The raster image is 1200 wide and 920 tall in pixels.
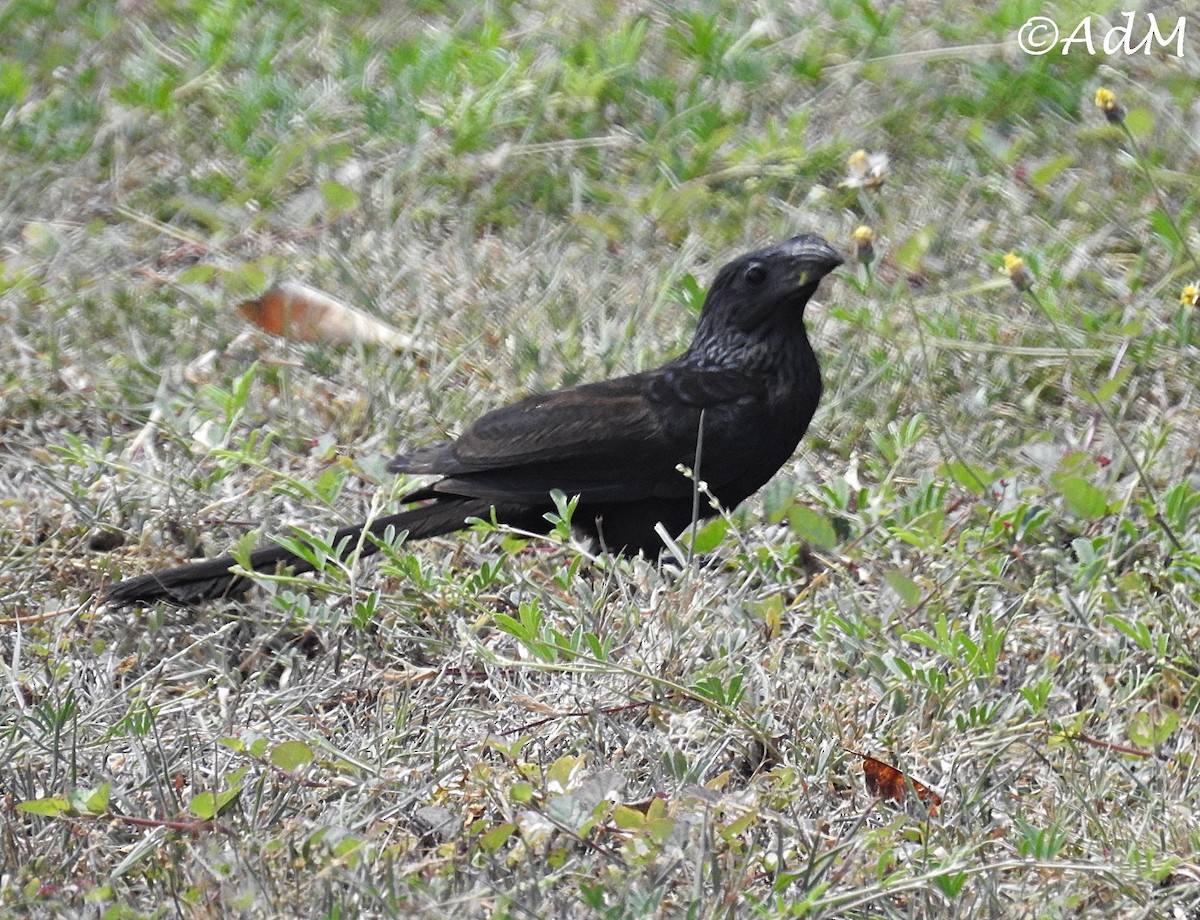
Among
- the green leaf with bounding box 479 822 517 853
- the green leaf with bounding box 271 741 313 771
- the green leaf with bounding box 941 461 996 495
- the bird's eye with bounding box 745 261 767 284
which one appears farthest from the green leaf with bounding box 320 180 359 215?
the green leaf with bounding box 479 822 517 853

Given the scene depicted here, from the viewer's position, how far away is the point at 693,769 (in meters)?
3.00

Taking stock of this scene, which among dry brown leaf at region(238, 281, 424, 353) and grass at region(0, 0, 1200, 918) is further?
dry brown leaf at region(238, 281, 424, 353)

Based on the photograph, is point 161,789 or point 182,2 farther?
point 182,2

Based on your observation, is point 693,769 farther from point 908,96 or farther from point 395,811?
point 908,96

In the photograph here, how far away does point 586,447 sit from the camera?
13.1ft

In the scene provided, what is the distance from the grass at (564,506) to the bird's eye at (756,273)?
1.25 feet

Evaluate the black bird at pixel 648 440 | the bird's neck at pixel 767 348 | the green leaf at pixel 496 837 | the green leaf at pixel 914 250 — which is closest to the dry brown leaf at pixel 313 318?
the black bird at pixel 648 440

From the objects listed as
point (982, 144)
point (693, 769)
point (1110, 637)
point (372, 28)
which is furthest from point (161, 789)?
point (372, 28)

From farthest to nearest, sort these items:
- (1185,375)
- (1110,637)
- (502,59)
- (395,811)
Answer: (502,59) < (1185,375) < (1110,637) < (395,811)

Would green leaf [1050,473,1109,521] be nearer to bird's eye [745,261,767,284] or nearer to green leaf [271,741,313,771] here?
bird's eye [745,261,767,284]

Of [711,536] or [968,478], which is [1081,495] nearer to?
[968,478]

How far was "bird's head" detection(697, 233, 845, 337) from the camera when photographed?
4.04 metres

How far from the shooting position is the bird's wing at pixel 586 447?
3953 millimetres

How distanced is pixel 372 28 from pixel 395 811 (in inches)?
181
